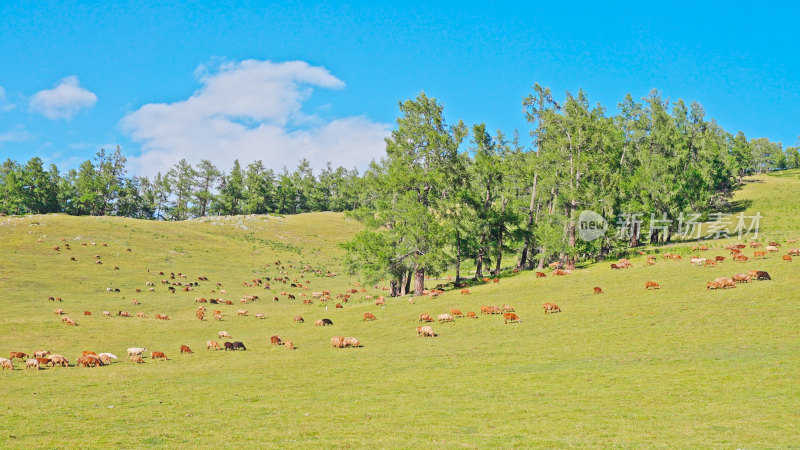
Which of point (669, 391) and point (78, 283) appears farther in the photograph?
point (78, 283)

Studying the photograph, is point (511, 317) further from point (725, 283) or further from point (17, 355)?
point (17, 355)

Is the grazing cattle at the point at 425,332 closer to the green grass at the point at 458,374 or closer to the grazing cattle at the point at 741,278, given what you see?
the green grass at the point at 458,374

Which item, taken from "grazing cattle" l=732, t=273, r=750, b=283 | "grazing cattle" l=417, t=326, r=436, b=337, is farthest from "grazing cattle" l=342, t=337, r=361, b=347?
"grazing cattle" l=732, t=273, r=750, b=283

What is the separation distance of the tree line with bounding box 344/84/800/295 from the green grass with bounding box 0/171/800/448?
6.02 meters

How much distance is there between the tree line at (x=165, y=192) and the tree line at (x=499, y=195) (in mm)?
86594

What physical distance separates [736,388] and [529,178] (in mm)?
47635

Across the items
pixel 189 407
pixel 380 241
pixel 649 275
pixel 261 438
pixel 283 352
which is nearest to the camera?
pixel 261 438

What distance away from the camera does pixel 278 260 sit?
95.6 metres

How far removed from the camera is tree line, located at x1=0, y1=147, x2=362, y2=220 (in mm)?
135375

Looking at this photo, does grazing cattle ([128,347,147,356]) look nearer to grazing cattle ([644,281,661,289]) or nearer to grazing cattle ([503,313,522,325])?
grazing cattle ([503,313,522,325])

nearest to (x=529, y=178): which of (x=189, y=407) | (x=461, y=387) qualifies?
(x=461, y=387)

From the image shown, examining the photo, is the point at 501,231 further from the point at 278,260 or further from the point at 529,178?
the point at 278,260

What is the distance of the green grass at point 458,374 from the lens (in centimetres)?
1328

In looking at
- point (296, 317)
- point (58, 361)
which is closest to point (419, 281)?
point (296, 317)
